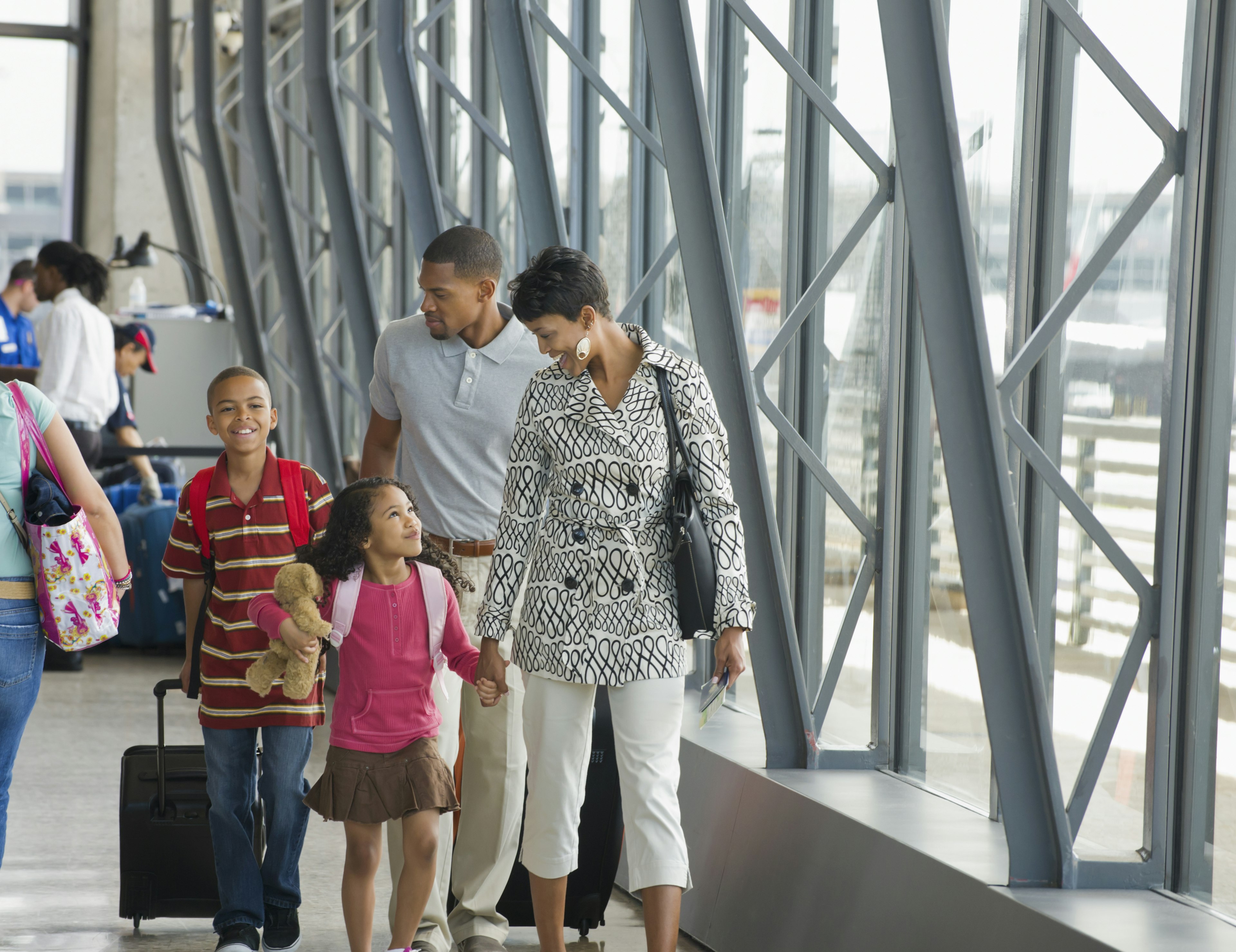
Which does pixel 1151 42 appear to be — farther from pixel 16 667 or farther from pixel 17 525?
pixel 16 667

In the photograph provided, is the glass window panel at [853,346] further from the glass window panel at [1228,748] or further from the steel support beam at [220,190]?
the steel support beam at [220,190]

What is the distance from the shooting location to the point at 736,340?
14.9 ft

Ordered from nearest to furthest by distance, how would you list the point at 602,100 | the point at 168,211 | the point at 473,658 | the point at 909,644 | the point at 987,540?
the point at 987,540 < the point at 473,658 < the point at 909,644 < the point at 602,100 < the point at 168,211

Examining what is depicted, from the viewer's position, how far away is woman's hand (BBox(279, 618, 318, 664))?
376 centimetres

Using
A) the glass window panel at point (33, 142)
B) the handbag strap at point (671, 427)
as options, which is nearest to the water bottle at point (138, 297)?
the glass window panel at point (33, 142)

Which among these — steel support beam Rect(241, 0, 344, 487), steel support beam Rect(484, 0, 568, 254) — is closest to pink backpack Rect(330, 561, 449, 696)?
steel support beam Rect(484, 0, 568, 254)

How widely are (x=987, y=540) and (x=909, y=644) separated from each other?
56.1 inches

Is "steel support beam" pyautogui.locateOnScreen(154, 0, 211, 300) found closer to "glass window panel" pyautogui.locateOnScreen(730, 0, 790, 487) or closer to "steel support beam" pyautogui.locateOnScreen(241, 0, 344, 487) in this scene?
"steel support beam" pyautogui.locateOnScreen(241, 0, 344, 487)

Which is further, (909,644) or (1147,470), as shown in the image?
(909,644)

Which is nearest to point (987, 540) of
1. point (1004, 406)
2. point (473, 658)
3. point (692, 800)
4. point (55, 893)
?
point (1004, 406)

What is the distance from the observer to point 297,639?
3.76m

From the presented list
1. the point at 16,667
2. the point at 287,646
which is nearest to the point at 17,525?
the point at 16,667

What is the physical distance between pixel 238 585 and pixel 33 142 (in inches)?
599

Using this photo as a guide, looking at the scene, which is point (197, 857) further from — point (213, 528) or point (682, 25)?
point (682, 25)
